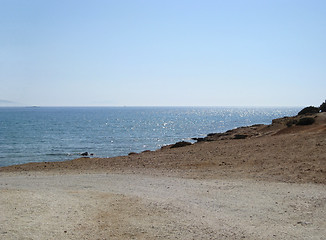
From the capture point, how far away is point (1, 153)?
39969mm

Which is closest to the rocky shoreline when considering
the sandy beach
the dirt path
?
the sandy beach

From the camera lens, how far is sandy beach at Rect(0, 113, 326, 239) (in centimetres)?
875

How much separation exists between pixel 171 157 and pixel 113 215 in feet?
44.3

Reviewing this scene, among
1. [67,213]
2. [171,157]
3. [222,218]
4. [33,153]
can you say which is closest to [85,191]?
[67,213]

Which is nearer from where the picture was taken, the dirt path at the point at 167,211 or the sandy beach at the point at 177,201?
the dirt path at the point at 167,211

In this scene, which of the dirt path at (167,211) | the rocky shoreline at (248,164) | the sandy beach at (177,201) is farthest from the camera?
the rocky shoreline at (248,164)

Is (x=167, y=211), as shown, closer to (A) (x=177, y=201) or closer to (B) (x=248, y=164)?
(A) (x=177, y=201)

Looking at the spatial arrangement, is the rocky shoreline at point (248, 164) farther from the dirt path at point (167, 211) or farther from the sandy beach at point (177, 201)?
the dirt path at point (167, 211)

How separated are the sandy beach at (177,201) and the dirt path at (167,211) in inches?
1.0

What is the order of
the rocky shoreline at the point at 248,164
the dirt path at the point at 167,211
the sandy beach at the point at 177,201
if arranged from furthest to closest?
the rocky shoreline at the point at 248,164
the sandy beach at the point at 177,201
the dirt path at the point at 167,211

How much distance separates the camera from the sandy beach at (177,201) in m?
8.75

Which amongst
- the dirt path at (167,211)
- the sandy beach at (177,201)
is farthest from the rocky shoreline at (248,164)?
the dirt path at (167,211)

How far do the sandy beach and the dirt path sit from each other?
0.03 metres

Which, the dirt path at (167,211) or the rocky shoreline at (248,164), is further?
the rocky shoreline at (248,164)
